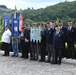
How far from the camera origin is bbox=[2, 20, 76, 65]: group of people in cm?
1210

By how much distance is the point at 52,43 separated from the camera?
12.8 meters

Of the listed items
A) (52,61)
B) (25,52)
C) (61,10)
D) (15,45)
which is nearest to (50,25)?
(52,61)

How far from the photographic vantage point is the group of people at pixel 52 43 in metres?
12.1

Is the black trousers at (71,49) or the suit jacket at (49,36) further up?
the suit jacket at (49,36)

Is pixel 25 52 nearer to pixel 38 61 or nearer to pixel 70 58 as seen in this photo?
pixel 38 61

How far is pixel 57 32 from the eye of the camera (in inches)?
477

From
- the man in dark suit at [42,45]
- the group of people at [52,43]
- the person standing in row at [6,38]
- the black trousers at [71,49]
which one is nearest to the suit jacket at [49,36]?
the group of people at [52,43]

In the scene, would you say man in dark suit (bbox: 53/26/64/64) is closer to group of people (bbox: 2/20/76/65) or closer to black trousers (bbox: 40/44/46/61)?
group of people (bbox: 2/20/76/65)

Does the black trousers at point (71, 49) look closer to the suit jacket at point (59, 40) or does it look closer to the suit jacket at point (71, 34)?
the suit jacket at point (71, 34)

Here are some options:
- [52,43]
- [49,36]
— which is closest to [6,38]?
[49,36]

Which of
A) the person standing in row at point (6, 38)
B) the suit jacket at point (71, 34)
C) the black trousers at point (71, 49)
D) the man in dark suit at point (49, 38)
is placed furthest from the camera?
the person standing in row at point (6, 38)

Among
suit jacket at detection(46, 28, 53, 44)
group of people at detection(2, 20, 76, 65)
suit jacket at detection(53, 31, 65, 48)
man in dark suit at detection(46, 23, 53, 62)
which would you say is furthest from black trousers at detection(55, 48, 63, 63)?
suit jacket at detection(46, 28, 53, 44)

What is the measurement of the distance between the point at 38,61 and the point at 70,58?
1489 mm

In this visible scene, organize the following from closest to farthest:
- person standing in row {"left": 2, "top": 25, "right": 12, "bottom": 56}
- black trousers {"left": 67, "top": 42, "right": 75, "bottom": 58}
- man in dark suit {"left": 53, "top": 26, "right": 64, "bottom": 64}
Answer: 1. man in dark suit {"left": 53, "top": 26, "right": 64, "bottom": 64}
2. black trousers {"left": 67, "top": 42, "right": 75, "bottom": 58}
3. person standing in row {"left": 2, "top": 25, "right": 12, "bottom": 56}
